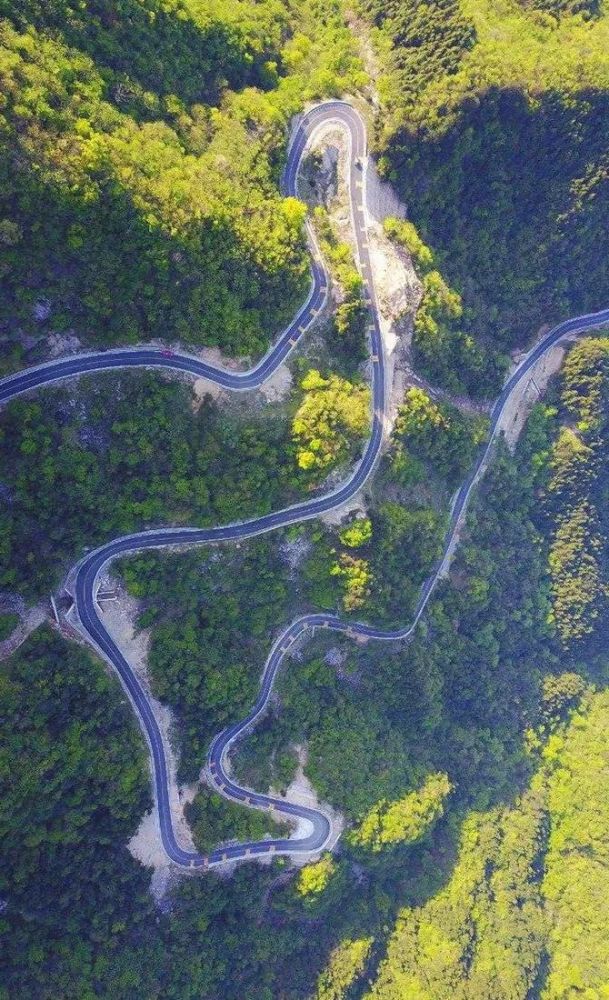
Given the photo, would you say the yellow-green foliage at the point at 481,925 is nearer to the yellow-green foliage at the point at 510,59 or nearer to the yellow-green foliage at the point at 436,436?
the yellow-green foliage at the point at 436,436

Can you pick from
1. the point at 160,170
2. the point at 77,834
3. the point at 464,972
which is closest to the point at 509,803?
the point at 464,972

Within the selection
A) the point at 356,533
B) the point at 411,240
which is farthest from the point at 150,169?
the point at 356,533

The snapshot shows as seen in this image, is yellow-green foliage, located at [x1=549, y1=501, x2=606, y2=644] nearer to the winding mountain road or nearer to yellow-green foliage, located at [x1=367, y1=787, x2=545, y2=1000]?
the winding mountain road

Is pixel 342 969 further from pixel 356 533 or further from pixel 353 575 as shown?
pixel 356 533

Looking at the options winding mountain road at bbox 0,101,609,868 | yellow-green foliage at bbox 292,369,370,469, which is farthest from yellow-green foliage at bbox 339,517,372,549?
yellow-green foliage at bbox 292,369,370,469

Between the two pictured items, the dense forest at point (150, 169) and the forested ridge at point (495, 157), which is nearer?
the dense forest at point (150, 169)

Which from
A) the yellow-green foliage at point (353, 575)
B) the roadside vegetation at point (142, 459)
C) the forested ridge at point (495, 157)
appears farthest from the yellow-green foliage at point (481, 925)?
the forested ridge at point (495, 157)

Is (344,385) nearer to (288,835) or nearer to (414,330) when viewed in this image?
(414,330)
